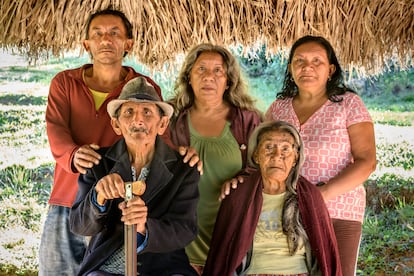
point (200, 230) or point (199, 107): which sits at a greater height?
point (199, 107)

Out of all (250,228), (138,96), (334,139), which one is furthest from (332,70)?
(138,96)

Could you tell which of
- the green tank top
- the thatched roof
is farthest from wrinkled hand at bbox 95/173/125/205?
the thatched roof

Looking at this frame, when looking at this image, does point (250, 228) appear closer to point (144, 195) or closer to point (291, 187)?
point (291, 187)

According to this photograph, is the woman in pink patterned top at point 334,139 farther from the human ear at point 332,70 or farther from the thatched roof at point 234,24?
the thatched roof at point 234,24

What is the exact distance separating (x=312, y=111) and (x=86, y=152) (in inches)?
41.2

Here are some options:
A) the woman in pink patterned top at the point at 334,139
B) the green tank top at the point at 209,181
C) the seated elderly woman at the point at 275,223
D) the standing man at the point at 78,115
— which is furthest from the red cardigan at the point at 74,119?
the woman in pink patterned top at the point at 334,139

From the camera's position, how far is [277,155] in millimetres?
2643

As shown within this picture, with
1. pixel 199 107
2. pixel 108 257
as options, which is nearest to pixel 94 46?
pixel 199 107

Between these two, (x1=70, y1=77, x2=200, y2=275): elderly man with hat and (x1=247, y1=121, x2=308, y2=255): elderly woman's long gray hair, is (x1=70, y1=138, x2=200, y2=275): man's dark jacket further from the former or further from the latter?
(x1=247, y1=121, x2=308, y2=255): elderly woman's long gray hair

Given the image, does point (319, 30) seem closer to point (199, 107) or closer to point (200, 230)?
point (199, 107)

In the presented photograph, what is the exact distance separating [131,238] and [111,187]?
184 millimetres

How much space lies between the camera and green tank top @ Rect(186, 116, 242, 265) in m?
2.87

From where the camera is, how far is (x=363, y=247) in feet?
21.0

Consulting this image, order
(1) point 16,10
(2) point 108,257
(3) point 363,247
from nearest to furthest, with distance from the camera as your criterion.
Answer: (2) point 108,257 < (1) point 16,10 < (3) point 363,247
